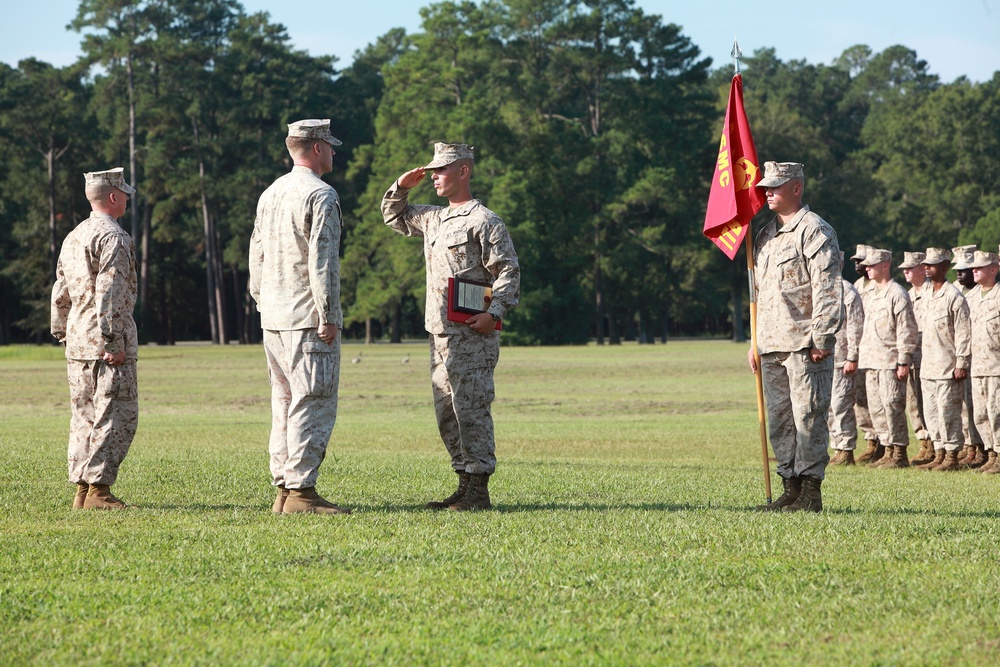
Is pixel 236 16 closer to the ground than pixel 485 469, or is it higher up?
higher up

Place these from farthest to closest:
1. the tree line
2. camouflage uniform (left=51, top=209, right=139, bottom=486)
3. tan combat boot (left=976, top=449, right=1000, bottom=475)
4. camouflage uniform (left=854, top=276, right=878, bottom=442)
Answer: the tree line, camouflage uniform (left=854, top=276, right=878, bottom=442), tan combat boot (left=976, top=449, right=1000, bottom=475), camouflage uniform (left=51, top=209, right=139, bottom=486)

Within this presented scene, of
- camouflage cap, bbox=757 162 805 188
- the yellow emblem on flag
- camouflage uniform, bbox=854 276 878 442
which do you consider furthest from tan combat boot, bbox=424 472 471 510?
camouflage uniform, bbox=854 276 878 442

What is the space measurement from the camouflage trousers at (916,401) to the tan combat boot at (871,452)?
24.2 inches

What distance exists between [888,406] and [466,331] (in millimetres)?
7936

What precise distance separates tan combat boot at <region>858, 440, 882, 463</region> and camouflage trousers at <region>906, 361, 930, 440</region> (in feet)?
2.01

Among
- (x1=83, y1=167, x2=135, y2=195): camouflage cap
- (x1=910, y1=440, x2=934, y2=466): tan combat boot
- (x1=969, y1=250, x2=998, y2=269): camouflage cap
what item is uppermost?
(x1=83, y1=167, x2=135, y2=195): camouflage cap

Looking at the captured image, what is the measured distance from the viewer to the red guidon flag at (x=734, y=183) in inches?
413

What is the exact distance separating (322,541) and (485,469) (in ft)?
6.66

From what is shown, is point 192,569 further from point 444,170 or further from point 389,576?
point 444,170

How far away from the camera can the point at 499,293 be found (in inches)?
358

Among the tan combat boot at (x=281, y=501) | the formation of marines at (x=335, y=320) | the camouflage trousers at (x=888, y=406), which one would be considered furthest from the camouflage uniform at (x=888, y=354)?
the tan combat boot at (x=281, y=501)

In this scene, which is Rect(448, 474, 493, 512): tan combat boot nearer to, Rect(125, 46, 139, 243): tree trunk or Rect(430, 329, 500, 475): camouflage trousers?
Rect(430, 329, 500, 475): camouflage trousers

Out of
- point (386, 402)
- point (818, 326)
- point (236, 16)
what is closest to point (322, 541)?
point (818, 326)

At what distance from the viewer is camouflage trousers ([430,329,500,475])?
9086 millimetres
